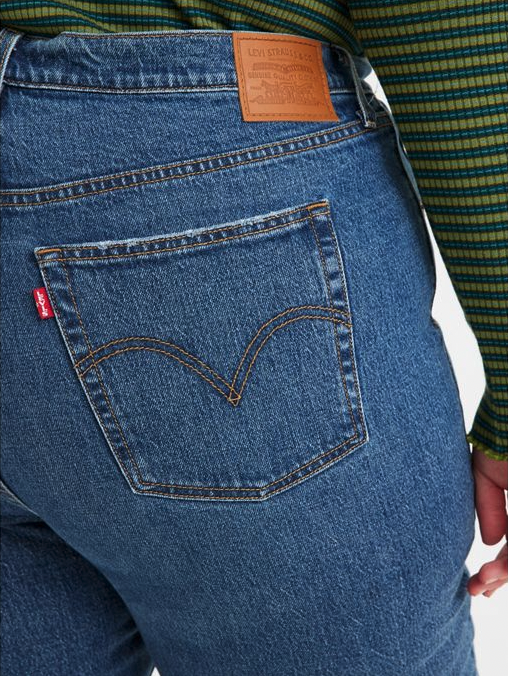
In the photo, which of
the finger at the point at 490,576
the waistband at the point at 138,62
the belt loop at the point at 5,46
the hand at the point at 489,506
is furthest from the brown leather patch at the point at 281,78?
the finger at the point at 490,576

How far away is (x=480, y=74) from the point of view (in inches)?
25.8

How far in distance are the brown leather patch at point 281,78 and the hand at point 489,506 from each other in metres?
0.36

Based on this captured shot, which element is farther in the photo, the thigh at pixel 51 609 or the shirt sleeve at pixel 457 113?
the thigh at pixel 51 609

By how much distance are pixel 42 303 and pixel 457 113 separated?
1.21 ft

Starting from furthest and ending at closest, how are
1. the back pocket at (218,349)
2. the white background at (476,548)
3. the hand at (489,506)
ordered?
the white background at (476,548), the hand at (489,506), the back pocket at (218,349)

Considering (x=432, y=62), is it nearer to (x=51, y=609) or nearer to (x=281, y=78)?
(x=281, y=78)

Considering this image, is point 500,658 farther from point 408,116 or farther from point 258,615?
point 408,116

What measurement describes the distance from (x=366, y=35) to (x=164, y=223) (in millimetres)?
233

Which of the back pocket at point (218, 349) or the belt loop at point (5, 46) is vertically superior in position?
the belt loop at point (5, 46)

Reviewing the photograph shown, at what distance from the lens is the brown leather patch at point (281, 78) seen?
66cm

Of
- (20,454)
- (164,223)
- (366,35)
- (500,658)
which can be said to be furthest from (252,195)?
(500,658)

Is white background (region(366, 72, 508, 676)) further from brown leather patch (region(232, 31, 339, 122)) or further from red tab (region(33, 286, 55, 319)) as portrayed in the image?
red tab (region(33, 286, 55, 319))

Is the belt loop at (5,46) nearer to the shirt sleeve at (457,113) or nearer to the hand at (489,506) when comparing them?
the shirt sleeve at (457,113)

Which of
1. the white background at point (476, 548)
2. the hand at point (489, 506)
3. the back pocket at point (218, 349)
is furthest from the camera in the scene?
the white background at point (476, 548)
